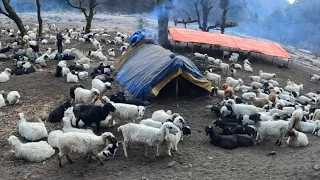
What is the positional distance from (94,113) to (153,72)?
3.58m

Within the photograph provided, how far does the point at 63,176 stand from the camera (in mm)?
6895

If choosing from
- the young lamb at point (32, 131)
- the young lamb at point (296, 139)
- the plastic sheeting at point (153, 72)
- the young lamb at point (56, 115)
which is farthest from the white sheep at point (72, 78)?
the young lamb at point (296, 139)

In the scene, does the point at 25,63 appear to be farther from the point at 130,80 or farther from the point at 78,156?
the point at 78,156

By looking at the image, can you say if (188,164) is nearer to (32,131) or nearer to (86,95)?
(32,131)

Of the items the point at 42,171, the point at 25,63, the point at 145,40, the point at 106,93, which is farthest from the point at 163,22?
the point at 42,171

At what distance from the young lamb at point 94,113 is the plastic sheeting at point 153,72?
276cm

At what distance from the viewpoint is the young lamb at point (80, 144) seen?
7.04 meters

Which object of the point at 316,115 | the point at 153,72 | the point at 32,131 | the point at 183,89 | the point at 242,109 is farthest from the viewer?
the point at 183,89

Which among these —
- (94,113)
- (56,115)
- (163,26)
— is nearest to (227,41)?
(163,26)

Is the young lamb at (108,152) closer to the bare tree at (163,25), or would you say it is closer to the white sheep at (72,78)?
the white sheep at (72,78)

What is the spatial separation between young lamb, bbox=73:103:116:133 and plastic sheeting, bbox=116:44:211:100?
2.76 meters

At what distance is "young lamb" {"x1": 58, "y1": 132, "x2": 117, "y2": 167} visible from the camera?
7035 millimetres

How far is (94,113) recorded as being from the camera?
8797mm

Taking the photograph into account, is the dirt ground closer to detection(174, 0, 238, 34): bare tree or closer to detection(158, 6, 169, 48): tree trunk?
detection(158, 6, 169, 48): tree trunk
